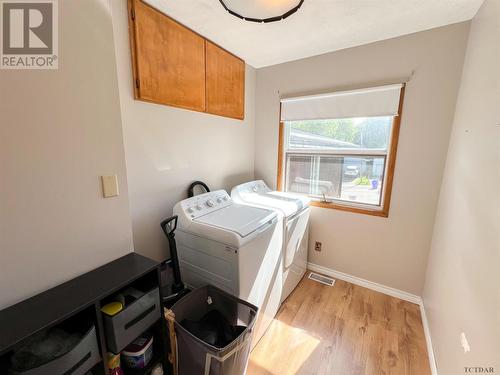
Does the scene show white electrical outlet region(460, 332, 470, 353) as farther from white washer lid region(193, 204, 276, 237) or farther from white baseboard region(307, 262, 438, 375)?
white washer lid region(193, 204, 276, 237)

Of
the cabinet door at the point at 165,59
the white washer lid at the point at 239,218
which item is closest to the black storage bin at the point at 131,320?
the white washer lid at the point at 239,218

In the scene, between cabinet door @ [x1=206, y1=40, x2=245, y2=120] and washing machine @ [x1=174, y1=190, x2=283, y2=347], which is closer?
washing machine @ [x1=174, y1=190, x2=283, y2=347]

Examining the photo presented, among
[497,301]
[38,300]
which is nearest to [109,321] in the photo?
[38,300]

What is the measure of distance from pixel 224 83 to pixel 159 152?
3.34 ft

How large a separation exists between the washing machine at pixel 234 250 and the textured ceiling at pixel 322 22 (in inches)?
54.0

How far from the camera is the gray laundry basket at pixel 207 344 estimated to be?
107 cm

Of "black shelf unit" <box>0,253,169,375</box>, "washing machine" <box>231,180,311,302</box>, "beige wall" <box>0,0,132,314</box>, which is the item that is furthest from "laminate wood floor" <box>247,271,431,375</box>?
"beige wall" <box>0,0,132,314</box>

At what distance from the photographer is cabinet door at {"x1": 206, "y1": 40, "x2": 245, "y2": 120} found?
2037 mm

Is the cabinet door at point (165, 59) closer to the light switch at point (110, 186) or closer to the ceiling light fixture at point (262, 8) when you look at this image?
the ceiling light fixture at point (262, 8)

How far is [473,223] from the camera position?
3.73 ft

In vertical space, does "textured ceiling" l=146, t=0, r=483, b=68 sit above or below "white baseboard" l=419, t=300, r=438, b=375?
above

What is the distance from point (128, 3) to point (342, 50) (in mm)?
1829

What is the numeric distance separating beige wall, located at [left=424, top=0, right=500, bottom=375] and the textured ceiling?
0.30 meters

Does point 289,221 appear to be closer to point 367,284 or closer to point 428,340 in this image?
point 367,284
